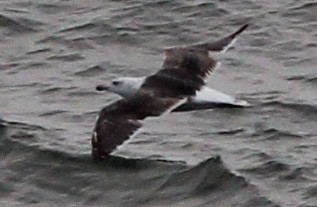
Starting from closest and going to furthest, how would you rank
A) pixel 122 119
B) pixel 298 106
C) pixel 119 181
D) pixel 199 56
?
pixel 122 119, pixel 119 181, pixel 199 56, pixel 298 106

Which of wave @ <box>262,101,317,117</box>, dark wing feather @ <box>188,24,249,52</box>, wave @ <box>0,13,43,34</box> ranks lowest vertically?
wave @ <box>262,101,317,117</box>

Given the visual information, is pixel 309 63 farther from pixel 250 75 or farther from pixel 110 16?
pixel 110 16

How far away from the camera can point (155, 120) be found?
14031 millimetres

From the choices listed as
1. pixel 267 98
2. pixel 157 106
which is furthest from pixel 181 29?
pixel 157 106

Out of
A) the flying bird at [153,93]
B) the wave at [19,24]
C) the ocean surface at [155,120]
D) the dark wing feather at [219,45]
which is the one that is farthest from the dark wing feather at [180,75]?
the wave at [19,24]

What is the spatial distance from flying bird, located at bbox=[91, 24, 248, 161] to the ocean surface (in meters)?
0.55

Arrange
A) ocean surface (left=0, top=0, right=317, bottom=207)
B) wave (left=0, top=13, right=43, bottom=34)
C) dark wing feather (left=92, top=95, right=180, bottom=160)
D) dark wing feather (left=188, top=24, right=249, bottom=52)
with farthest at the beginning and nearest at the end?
wave (left=0, top=13, right=43, bottom=34), dark wing feather (left=188, top=24, right=249, bottom=52), ocean surface (left=0, top=0, right=317, bottom=207), dark wing feather (left=92, top=95, right=180, bottom=160)

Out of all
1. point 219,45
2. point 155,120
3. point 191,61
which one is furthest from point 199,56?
point 155,120

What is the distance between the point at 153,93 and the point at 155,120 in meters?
1.82

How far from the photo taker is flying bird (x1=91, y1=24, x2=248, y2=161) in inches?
455

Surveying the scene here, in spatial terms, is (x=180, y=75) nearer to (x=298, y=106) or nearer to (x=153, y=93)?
(x=153, y=93)

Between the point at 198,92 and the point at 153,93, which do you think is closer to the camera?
the point at 153,93

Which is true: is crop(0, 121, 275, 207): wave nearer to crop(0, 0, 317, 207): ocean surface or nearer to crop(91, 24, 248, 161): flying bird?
crop(0, 0, 317, 207): ocean surface

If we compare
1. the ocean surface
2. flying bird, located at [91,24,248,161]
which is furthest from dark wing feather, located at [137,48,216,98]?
the ocean surface
